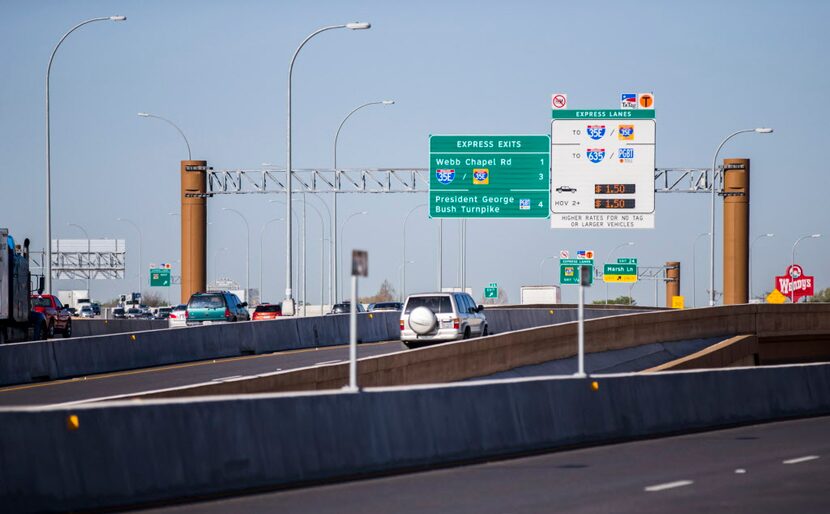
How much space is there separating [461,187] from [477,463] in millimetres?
35194

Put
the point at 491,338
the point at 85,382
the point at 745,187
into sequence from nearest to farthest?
the point at 85,382, the point at 491,338, the point at 745,187

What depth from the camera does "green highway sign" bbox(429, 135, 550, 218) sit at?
171ft

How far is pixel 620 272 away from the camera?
321 feet

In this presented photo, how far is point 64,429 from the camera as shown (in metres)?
12.6

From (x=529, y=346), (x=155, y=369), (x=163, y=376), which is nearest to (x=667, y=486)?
(x=163, y=376)

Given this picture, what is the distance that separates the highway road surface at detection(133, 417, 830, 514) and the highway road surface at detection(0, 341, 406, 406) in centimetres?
1250

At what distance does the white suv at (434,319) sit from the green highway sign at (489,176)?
1027 centimetres

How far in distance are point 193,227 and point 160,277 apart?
5020cm

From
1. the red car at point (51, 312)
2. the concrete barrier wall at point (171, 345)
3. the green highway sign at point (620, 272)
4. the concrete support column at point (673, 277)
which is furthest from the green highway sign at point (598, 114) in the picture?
the concrete support column at point (673, 277)

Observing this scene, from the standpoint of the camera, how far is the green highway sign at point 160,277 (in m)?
113

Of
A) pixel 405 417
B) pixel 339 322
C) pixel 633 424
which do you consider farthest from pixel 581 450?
pixel 339 322

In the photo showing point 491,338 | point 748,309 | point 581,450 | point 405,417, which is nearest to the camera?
point 405,417

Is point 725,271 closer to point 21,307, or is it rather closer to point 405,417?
point 21,307

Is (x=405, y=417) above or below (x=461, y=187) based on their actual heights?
below
